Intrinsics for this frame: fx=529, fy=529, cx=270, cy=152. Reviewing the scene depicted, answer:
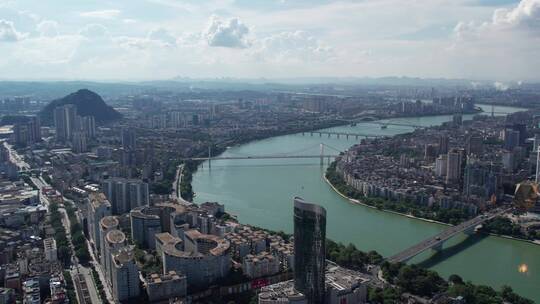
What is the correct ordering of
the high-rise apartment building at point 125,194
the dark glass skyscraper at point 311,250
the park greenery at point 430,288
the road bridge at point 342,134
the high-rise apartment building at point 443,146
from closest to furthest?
the dark glass skyscraper at point 311,250, the park greenery at point 430,288, the high-rise apartment building at point 125,194, the high-rise apartment building at point 443,146, the road bridge at point 342,134

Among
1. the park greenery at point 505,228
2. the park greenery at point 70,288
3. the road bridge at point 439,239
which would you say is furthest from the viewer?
the park greenery at point 505,228

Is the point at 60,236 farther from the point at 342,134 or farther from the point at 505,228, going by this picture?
the point at 342,134

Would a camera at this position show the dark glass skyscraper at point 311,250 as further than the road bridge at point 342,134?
No

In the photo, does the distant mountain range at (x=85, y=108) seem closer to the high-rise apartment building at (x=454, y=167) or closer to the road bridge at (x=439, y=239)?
the high-rise apartment building at (x=454, y=167)

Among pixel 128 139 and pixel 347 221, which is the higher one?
pixel 128 139

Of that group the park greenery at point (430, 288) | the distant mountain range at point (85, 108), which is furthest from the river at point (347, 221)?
the distant mountain range at point (85, 108)

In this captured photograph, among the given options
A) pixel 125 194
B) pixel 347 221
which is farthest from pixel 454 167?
pixel 125 194
